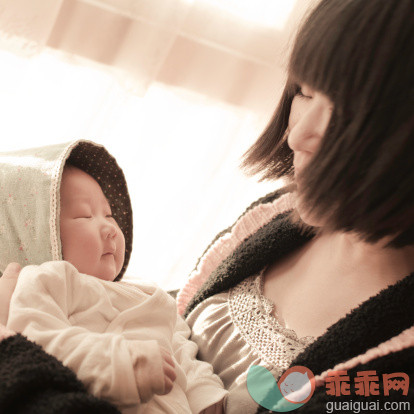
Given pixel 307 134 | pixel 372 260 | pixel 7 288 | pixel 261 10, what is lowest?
pixel 7 288

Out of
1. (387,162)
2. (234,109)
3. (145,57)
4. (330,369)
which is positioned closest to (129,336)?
(330,369)

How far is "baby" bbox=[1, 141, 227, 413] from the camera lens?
67 cm


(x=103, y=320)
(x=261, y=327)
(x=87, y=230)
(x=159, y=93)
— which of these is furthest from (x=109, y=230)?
(x=159, y=93)

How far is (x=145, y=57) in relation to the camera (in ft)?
4.55

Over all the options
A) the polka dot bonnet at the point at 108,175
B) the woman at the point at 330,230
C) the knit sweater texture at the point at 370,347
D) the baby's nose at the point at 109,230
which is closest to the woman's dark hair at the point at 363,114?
the woman at the point at 330,230

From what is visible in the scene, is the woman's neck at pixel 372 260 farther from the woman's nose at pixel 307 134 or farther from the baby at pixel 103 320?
the baby at pixel 103 320

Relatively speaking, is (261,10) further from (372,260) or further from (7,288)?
(7,288)

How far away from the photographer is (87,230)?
95cm

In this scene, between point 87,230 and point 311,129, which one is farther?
point 87,230

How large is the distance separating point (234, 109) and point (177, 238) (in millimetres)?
479

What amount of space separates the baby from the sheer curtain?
41 cm

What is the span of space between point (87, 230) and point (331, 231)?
1.50ft

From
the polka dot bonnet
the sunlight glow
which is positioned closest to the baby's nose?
the polka dot bonnet

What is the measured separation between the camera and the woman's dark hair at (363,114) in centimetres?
66
